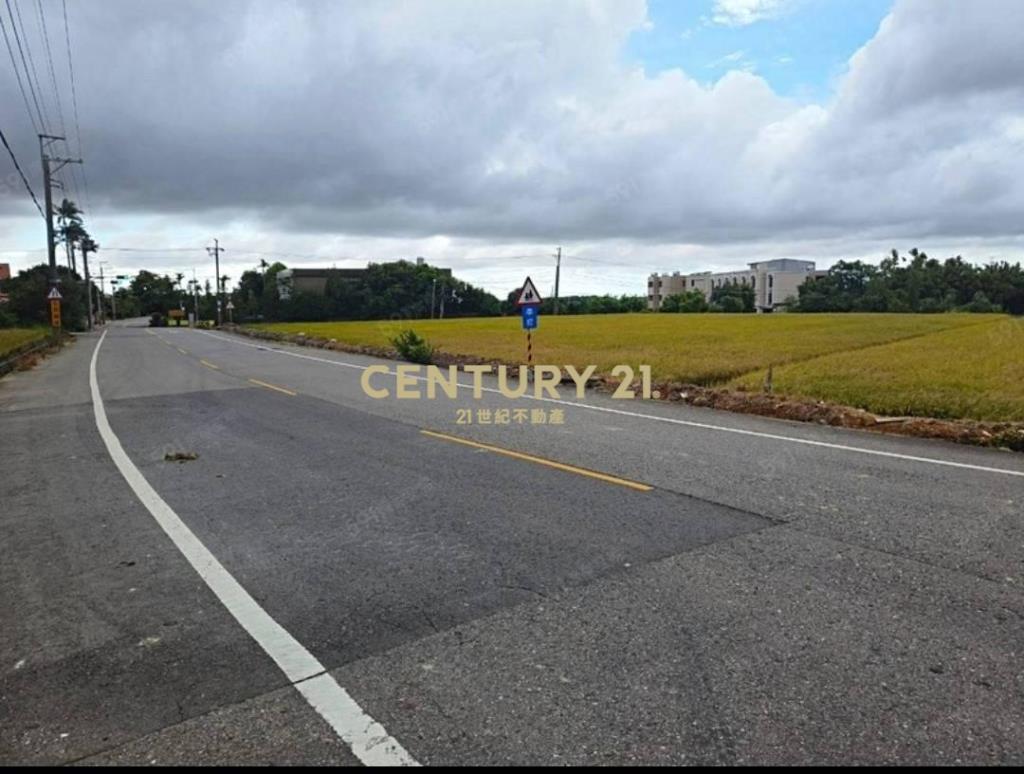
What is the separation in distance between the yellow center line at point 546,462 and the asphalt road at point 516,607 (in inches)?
2.7

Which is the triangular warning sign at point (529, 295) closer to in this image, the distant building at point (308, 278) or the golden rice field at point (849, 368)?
the golden rice field at point (849, 368)

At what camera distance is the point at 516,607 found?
164 inches

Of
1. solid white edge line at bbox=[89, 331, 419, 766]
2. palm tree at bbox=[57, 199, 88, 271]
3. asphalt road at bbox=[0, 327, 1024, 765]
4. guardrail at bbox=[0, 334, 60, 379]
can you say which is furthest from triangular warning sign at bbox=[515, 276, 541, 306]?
palm tree at bbox=[57, 199, 88, 271]

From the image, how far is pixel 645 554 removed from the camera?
16.3 ft

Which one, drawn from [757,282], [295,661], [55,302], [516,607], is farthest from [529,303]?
[757,282]

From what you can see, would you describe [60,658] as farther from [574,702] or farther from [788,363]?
[788,363]

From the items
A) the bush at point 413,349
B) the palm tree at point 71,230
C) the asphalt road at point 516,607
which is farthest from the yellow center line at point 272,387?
the palm tree at point 71,230

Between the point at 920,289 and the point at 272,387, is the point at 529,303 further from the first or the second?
the point at 920,289

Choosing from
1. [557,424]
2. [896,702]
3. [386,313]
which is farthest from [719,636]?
[386,313]

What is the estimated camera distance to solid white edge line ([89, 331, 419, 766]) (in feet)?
9.51

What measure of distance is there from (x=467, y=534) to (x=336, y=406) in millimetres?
7827

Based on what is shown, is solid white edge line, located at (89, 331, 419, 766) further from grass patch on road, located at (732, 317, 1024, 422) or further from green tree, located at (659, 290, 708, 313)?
green tree, located at (659, 290, 708, 313)

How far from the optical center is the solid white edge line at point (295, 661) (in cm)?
290

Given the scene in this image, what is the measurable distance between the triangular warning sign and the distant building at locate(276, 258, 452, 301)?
311 feet
